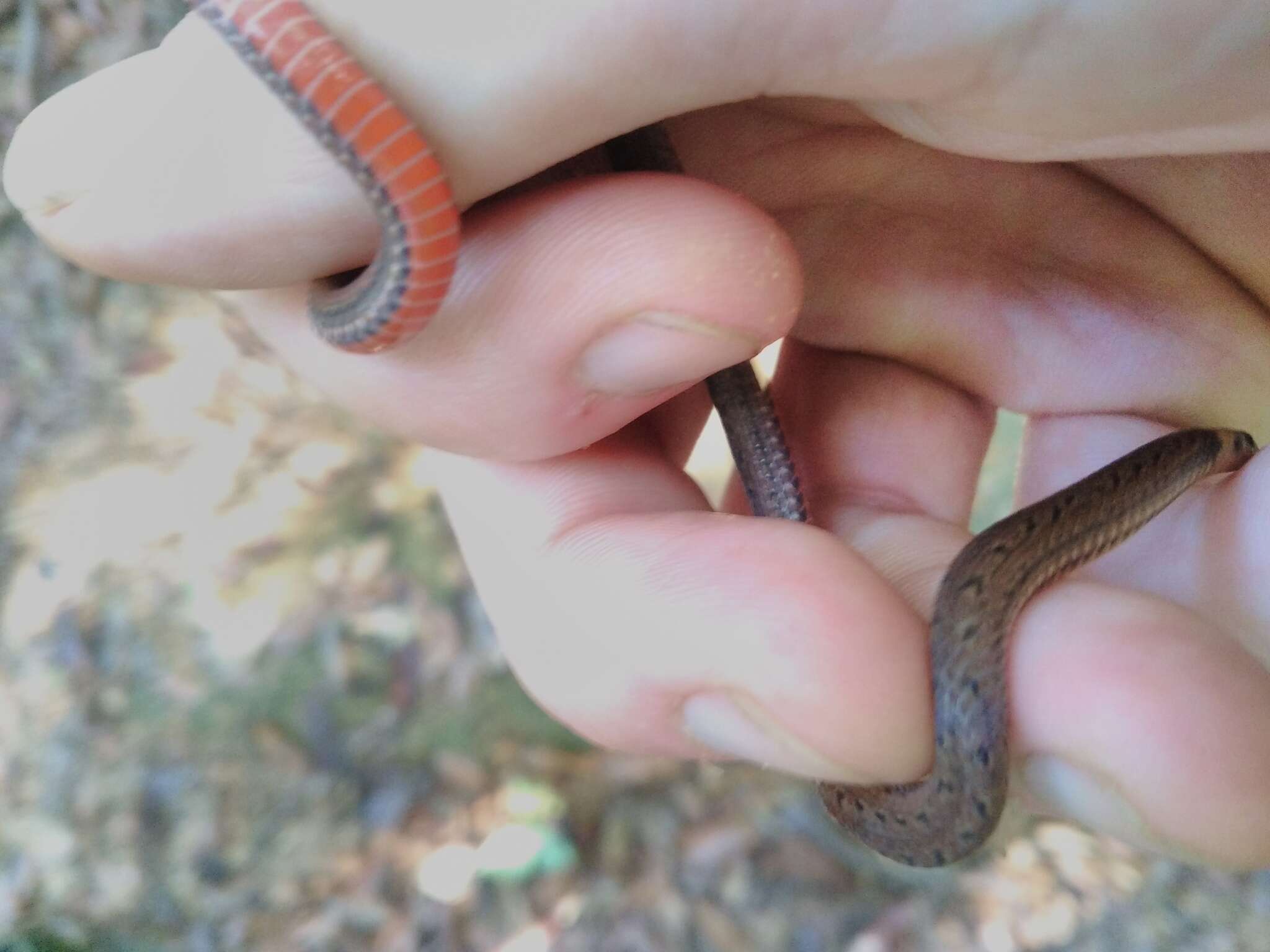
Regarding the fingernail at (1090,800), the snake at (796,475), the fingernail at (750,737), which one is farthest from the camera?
the fingernail at (750,737)

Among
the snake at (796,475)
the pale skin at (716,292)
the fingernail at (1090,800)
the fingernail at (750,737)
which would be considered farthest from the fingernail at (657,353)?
the fingernail at (1090,800)

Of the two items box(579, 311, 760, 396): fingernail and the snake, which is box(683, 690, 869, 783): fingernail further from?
box(579, 311, 760, 396): fingernail

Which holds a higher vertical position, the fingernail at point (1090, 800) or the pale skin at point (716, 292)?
the pale skin at point (716, 292)

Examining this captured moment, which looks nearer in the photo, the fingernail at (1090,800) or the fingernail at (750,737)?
the fingernail at (1090,800)

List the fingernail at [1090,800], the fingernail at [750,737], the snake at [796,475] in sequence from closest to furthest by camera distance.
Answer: the snake at [796,475] → the fingernail at [1090,800] → the fingernail at [750,737]

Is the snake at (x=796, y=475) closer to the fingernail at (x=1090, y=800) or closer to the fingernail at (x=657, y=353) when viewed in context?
the fingernail at (x=1090, y=800)

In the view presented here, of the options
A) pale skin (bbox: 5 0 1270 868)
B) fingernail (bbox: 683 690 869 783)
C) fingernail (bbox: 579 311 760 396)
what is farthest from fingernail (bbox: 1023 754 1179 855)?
fingernail (bbox: 579 311 760 396)

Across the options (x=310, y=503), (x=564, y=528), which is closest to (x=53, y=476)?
(x=310, y=503)
